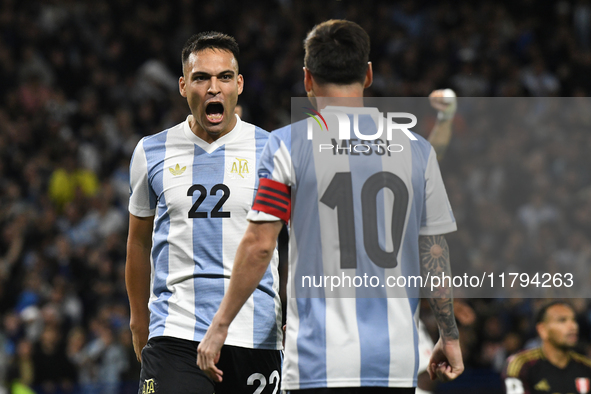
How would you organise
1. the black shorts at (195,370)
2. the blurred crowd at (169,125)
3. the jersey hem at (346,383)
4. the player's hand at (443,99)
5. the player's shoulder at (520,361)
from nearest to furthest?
the jersey hem at (346,383), the black shorts at (195,370), the player's hand at (443,99), the player's shoulder at (520,361), the blurred crowd at (169,125)

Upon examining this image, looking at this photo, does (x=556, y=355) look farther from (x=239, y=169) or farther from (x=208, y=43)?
(x=208, y=43)

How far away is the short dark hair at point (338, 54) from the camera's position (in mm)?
2873

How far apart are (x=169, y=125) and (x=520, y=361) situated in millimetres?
7264

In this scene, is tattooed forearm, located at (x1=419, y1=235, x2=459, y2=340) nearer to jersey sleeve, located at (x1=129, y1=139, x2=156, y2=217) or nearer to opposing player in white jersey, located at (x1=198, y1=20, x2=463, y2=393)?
opposing player in white jersey, located at (x1=198, y1=20, x2=463, y2=393)

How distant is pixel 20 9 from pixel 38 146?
3.02m

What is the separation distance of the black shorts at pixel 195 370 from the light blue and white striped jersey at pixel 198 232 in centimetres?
5

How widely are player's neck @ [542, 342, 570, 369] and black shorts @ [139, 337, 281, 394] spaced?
4.03 metres

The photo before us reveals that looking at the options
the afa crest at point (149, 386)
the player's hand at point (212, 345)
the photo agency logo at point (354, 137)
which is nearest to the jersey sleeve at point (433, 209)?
the photo agency logo at point (354, 137)

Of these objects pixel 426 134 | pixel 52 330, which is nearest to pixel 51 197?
pixel 52 330

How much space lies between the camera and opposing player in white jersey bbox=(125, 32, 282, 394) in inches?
145

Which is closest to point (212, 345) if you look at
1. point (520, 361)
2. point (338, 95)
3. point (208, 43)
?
point (338, 95)

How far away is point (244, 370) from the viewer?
12.1ft

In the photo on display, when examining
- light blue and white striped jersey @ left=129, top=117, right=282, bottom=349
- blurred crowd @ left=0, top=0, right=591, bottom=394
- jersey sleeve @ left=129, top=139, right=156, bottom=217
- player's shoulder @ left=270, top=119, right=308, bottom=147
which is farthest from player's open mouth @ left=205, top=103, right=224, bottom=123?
blurred crowd @ left=0, top=0, right=591, bottom=394

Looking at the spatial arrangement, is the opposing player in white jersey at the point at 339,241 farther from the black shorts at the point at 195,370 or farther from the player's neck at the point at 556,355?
the player's neck at the point at 556,355
